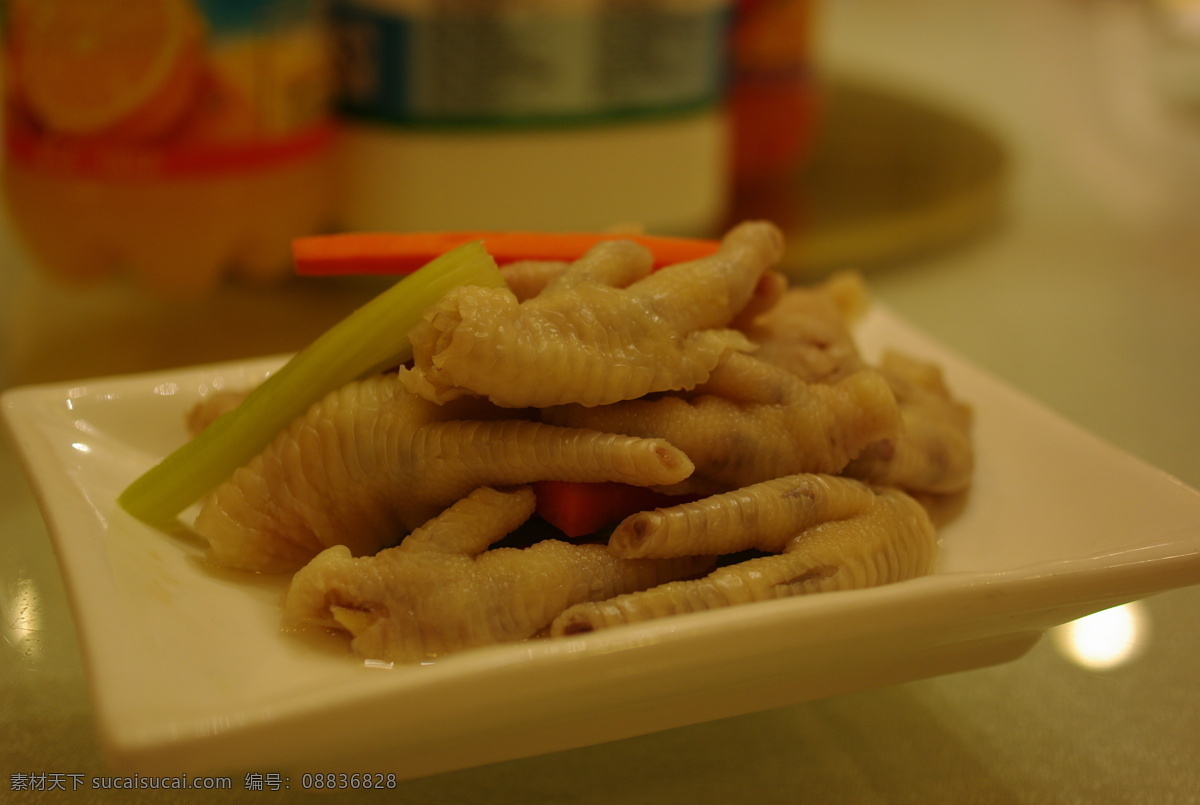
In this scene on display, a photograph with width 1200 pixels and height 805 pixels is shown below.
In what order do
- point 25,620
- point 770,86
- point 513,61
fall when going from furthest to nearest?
point 770,86 → point 513,61 → point 25,620

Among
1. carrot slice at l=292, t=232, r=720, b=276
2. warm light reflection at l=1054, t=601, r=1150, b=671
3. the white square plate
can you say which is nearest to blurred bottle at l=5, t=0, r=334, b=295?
the white square plate

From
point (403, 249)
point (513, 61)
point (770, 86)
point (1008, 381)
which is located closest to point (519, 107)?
point (513, 61)

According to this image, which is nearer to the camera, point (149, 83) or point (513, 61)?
point (149, 83)

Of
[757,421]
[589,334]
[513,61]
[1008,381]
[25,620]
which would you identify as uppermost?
[513,61]

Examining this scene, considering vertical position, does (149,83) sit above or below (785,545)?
above

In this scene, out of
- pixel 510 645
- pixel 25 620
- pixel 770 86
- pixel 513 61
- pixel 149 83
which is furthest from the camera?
pixel 770 86

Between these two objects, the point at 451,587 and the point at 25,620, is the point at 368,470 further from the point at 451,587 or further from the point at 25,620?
the point at 25,620
